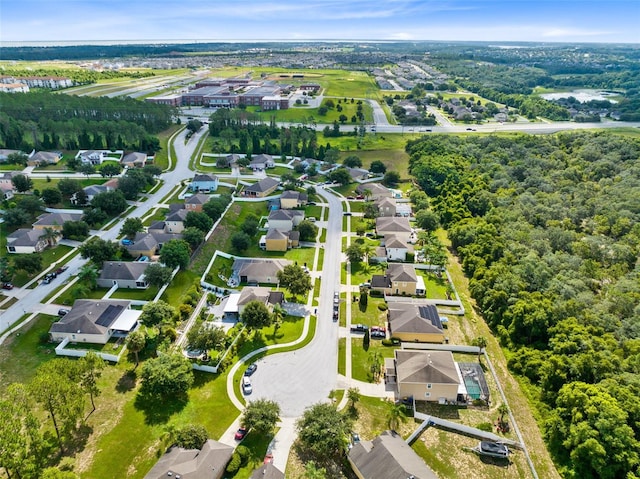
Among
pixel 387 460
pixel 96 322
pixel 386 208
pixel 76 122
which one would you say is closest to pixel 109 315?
pixel 96 322

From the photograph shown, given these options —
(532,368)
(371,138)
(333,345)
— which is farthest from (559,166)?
Answer: (333,345)

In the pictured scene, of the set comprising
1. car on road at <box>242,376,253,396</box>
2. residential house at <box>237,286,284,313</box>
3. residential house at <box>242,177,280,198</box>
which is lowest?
car on road at <box>242,376,253,396</box>

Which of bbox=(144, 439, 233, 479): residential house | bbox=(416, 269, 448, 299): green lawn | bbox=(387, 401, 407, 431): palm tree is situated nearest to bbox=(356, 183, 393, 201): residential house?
bbox=(416, 269, 448, 299): green lawn

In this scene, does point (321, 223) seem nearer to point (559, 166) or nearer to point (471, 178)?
point (471, 178)

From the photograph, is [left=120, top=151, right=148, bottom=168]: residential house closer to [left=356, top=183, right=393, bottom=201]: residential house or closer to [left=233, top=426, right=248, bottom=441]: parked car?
[left=356, top=183, right=393, bottom=201]: residential house

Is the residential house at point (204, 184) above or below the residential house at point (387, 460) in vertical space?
above

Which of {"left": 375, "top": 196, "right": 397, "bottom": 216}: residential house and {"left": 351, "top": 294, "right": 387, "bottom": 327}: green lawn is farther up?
{"left": 375, "top": 196, "right": 397, "bottom": 216}: residential house

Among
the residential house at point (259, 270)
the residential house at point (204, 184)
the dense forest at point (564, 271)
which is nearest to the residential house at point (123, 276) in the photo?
the residential house at point (259, 270)

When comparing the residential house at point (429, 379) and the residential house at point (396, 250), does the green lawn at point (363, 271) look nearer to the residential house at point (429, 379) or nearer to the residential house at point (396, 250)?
the residential house at point (396, 250)
